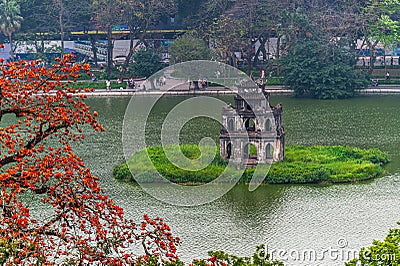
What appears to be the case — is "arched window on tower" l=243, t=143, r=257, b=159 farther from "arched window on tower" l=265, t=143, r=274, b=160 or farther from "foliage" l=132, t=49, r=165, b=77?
"foliage" l=132, t=49, r=165, b=77

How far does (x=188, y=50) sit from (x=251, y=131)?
25800 mm

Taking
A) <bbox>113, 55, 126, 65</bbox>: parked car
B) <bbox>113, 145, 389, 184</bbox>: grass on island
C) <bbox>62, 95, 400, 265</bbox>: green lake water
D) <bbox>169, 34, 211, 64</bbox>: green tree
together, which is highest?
<bbox>169, 34, 211, 64</bbox>: green tree

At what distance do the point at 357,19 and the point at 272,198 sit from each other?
30.7 metres

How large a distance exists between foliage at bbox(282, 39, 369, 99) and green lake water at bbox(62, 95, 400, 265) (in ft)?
41.8

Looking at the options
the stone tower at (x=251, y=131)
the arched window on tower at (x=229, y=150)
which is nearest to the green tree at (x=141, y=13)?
the stone tower at (x=251, y=131)

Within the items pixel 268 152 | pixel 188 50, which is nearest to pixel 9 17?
pixel 188 50

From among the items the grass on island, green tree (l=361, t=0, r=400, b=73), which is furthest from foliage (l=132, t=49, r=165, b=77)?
the grass on island

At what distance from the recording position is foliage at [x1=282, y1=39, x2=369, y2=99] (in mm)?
54062

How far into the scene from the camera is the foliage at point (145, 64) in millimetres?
60906

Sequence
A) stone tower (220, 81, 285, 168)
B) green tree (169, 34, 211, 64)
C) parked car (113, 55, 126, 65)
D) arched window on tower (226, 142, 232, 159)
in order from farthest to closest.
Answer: parked car (113, 55, 126, 65)
green tree (169, 34, 211, 64)
arched window on tower (226, 142, 232, 159)
stone tower (220, 81, 285, 168)

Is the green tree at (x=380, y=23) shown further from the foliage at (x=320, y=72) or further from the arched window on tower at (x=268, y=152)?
the arched window on tower at (x=268, y=152)

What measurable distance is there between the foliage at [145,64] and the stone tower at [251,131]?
27689 millimetres

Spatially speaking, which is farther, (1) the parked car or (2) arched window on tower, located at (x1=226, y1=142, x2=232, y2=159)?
(1) the parked car

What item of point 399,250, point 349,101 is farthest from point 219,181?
point 349,101
